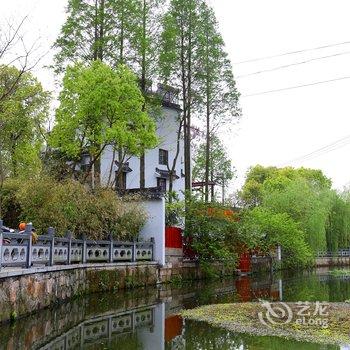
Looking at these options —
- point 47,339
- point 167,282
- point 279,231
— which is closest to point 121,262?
point 167,282

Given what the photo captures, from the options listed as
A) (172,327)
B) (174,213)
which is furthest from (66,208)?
(174,213)

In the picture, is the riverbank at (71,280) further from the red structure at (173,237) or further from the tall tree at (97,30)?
the tall tree at (97,30)

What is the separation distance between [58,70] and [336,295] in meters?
12.8

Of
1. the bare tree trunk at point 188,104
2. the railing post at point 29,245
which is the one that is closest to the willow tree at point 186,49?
the bare tree trunk at point 188,104

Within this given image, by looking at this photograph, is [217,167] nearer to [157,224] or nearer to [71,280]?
[157,224]

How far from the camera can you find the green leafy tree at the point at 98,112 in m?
15.3

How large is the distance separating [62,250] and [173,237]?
731cm

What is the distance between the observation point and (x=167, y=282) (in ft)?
58.7

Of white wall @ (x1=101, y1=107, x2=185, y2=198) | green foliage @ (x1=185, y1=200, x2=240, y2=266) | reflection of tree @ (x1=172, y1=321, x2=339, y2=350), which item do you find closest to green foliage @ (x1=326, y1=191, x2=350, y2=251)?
white wall @ (x1=101, y1=107, x2=185, y2=198)

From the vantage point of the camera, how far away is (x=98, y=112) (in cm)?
1520

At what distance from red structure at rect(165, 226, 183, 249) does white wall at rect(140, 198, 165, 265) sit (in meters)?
0.67

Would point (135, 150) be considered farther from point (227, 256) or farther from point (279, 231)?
point (279, 231)

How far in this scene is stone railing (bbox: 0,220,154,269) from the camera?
30.7ft

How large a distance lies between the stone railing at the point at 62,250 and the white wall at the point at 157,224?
291 millimetres
